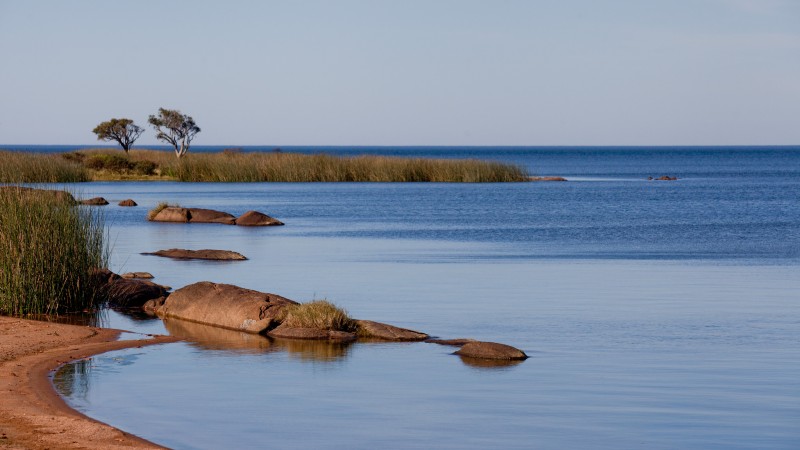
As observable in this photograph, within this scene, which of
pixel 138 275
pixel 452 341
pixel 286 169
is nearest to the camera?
pixel 452 341

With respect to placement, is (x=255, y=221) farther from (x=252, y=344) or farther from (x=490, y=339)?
(x=490, y=339)

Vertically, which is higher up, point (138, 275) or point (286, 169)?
point (286, 169)

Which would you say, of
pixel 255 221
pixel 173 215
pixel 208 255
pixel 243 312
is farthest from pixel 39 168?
pixel 243 312

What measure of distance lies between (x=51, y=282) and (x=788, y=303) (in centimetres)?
1299

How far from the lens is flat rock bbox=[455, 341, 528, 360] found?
47.9ft

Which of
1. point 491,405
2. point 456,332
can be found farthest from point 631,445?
point 456,332

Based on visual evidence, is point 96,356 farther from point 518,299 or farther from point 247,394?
point 518,299

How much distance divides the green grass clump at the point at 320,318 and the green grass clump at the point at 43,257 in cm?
406

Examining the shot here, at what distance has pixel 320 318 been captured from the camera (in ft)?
53.7

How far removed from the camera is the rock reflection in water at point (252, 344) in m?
15.1

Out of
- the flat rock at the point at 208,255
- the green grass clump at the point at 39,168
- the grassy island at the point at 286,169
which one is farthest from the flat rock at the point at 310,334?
the grassy island at the point at 286,169

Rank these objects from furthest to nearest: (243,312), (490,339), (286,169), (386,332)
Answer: (286,169)
(243,312)
(490,339)
(386,332)

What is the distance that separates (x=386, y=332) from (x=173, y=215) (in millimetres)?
26365

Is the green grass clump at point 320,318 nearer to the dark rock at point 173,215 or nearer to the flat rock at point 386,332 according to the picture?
the flat rock at point 386,332
